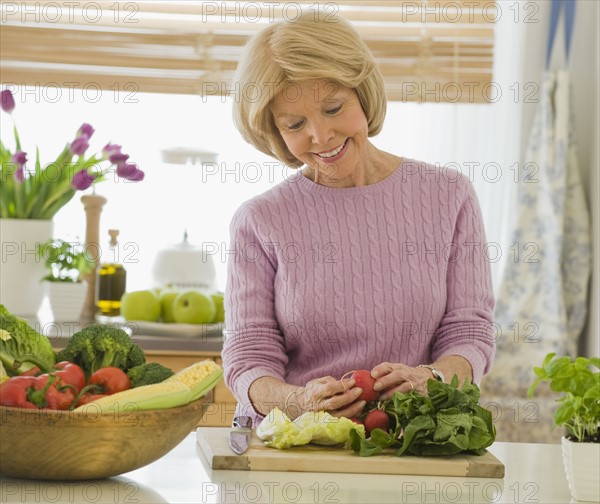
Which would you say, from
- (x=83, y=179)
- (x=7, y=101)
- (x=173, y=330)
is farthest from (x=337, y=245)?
(x=7, y=101)

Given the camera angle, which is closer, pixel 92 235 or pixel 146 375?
pixel 146 375

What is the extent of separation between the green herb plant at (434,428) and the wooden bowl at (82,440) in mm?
271

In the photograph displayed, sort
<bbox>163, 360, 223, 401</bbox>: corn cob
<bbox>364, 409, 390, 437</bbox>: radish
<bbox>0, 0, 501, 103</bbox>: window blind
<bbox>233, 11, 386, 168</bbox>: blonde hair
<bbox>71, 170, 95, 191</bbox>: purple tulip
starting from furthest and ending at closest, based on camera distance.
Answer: <bbox>0, 0, 501, 103</bbox>: window blind → <bbox>71, 170, 95, 191</bbox>: purple tulip → <bbox>233, 11, 386, 168</bbox>: blonde hair → <bbox>364, 409, 390, 437</bbox>: radish → <bbox>163, 360, 223, 401</bbox>: corn cob

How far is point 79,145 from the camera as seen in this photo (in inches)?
117

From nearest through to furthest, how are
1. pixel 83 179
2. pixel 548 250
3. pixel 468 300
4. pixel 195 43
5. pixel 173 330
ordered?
pixel 468 300 < pixel 173 330 < pixel 83 179 < pixel 548 250 < pixel 195 43

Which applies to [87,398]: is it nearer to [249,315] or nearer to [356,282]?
[249,315]

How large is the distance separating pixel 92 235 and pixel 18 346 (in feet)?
6.73

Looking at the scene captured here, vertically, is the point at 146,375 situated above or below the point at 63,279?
above

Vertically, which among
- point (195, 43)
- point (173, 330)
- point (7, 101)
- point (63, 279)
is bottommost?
point (173, 330)

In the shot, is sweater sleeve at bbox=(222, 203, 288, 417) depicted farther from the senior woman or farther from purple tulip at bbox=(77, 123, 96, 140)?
purple tulip at bbox=(77, 123, 96, 140)

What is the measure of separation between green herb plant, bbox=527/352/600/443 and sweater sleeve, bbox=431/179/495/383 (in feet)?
1.47

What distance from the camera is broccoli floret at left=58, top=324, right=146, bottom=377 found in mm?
1238

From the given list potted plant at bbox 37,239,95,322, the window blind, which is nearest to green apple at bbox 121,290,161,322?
potted plant at bbox 37,239,95,322

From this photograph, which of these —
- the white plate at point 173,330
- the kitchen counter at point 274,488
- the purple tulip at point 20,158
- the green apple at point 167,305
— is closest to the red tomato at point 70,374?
the kitchen counter at point 274,488
